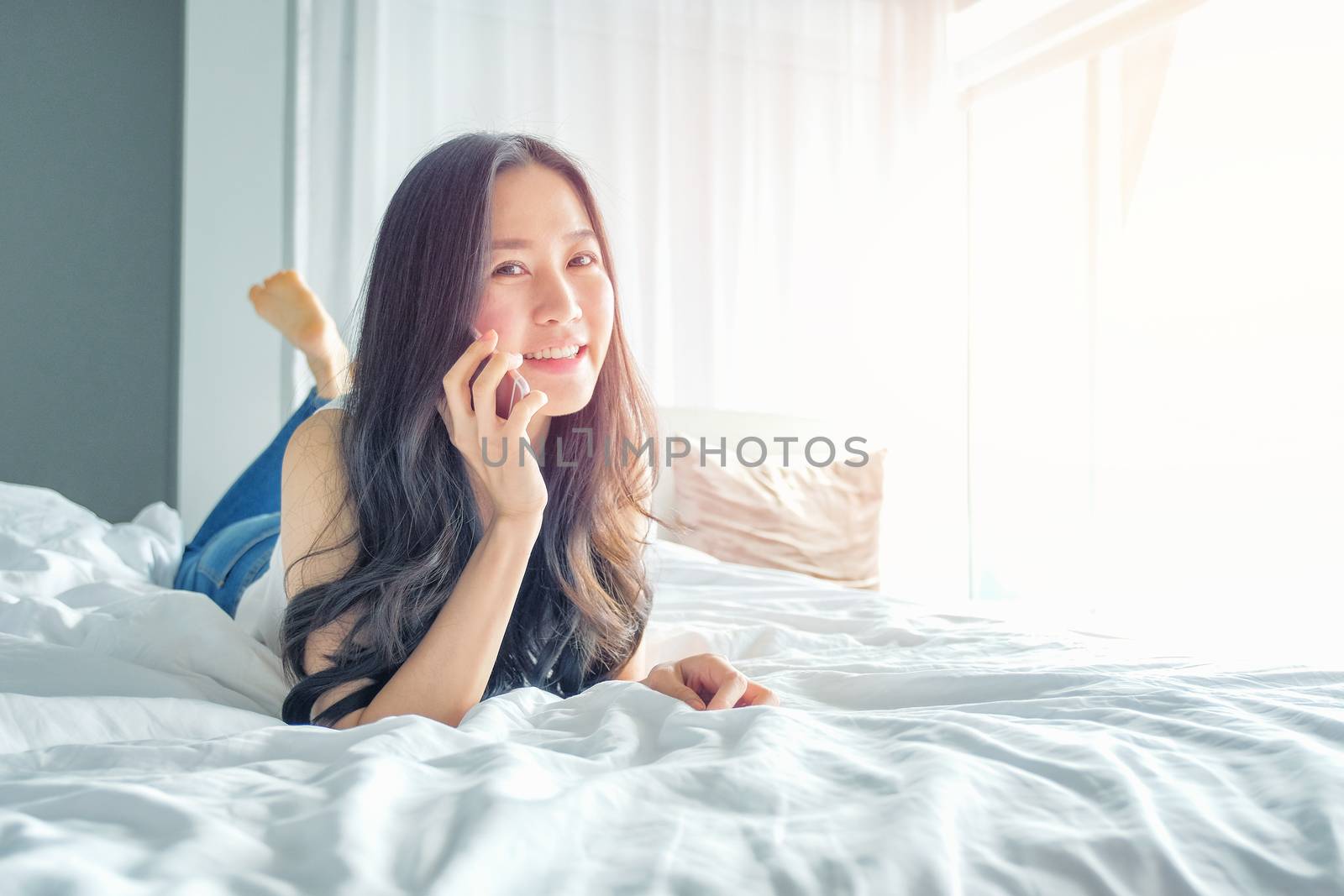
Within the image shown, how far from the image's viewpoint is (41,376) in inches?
149

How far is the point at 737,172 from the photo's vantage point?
13.8 feet

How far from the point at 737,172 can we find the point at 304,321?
2.19 m

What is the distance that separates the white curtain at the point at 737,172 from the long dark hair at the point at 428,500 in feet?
8.50

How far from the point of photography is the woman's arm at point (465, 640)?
101 centimetres

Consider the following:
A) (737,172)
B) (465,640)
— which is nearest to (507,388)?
(465,640)

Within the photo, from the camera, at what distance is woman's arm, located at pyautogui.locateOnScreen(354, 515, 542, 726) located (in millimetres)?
1012

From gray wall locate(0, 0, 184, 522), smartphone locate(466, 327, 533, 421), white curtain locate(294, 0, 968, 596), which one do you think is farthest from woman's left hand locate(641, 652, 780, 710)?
gray wall locate(0, 0, 184, 522)

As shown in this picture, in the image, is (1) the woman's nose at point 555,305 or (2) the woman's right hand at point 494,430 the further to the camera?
(1) the woman's nose at point 555,305

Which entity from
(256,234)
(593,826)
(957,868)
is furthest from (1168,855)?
(256,234)

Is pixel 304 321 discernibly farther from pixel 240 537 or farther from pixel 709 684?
pixel 709 684

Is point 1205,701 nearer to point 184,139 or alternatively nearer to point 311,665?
point 311,665

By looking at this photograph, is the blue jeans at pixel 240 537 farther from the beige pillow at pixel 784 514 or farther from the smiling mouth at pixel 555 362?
the beige pillow at pixel 784 514

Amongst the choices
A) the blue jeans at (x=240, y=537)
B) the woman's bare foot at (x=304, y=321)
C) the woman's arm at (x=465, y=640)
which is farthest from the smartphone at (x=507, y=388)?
the woman's bare foot at (x=304, y=321)

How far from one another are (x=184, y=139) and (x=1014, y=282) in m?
3.49
